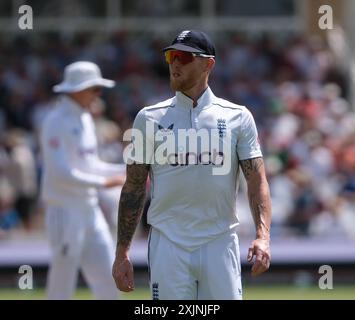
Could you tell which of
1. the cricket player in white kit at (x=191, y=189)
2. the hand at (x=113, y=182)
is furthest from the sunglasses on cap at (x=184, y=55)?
the hand at (x=113, y=182)

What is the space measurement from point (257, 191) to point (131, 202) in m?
0.73

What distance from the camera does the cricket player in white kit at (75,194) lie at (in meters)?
10.2

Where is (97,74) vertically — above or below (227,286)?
above

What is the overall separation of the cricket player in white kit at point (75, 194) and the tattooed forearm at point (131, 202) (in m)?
2.72

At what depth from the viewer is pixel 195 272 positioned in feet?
24.0

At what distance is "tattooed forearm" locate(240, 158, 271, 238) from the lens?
7367 millimetres

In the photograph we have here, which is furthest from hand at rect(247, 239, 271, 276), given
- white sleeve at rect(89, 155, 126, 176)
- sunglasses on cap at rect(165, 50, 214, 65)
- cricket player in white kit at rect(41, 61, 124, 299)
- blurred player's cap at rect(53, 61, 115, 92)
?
blurred player's cap at rect(53, 61, 115, 92)

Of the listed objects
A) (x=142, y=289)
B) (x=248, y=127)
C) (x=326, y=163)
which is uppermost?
(x=248, y=127)

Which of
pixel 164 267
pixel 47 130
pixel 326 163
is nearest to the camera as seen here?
pixel 164 267

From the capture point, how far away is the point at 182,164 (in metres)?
7.36

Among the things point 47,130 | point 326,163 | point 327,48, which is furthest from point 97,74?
point 327,48

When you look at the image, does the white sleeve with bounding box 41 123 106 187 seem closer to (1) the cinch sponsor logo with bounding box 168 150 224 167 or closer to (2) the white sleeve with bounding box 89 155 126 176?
(2) the white sleeve with bounding box 89 155 126 176
